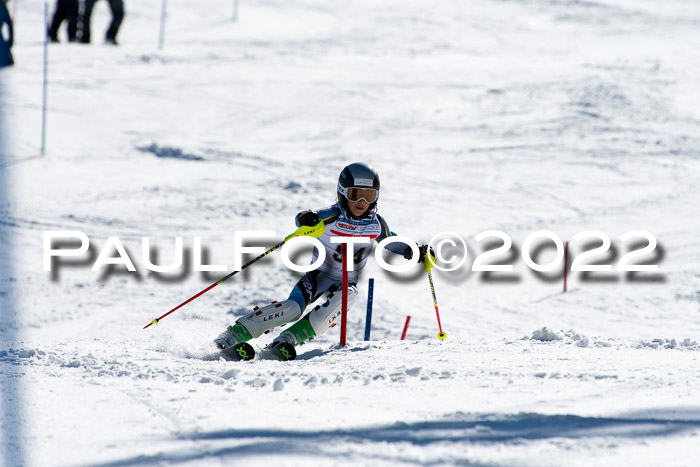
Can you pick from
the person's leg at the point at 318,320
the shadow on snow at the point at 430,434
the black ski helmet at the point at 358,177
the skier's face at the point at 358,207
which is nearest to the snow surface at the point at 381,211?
the shadow on snow at the point at 430,434

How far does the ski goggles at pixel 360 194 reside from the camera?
5.55m

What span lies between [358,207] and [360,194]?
0.34 feet

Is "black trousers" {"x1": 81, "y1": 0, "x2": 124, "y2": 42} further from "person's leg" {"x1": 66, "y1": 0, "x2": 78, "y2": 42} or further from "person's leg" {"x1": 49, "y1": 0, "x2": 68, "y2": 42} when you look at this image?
"person's leg" {"x1": 49, "y1": 0, "x2": 68, "y2": 42}

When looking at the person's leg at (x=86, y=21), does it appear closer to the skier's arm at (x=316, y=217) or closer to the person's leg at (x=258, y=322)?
the skier's arm at (x=316, y=217)

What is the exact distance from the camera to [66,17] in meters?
17.0

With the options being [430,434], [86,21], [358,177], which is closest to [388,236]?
[358,177]

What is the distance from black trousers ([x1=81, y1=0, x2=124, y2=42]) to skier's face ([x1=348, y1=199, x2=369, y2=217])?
13.4 metres

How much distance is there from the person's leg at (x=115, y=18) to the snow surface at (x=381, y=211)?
72cm

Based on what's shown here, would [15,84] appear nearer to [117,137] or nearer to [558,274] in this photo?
[117,137]

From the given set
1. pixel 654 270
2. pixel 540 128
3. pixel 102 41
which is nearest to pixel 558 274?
pixel 654 270

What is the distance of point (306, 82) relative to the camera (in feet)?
52.3

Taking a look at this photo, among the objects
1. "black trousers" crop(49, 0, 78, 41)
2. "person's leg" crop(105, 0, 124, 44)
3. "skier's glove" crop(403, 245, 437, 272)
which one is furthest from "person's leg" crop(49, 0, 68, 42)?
"skier's glove" crop(403, 245, 437, 272)

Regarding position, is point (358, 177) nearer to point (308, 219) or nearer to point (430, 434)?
point (308, 219)

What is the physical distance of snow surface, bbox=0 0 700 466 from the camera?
9.91 feet
